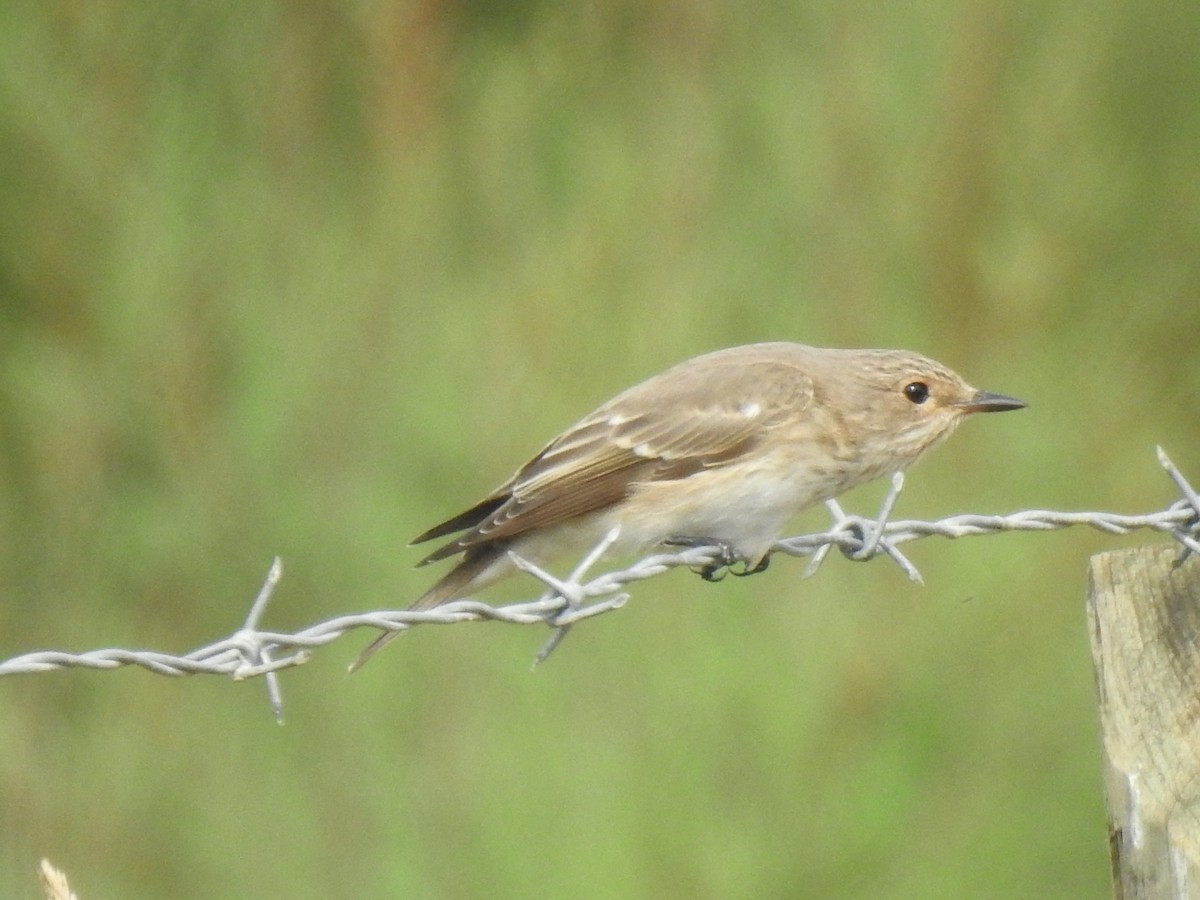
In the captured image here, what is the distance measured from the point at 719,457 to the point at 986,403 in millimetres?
768

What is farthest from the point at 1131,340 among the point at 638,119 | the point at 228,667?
the point at 228,667

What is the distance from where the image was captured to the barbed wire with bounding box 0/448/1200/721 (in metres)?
2.68

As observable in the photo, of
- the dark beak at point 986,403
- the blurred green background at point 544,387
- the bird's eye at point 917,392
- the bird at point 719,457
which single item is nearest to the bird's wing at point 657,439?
the bird at point 719,457

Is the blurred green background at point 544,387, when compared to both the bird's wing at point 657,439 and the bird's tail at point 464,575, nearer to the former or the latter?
the bird's tail at point 464,575

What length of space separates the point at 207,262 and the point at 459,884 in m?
2.87

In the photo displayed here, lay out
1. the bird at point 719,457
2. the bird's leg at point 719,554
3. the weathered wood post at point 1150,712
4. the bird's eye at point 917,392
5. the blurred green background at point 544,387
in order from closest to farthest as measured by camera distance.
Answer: the weathered wood post at point 1150,712 → the bird's leg at point 719,554 → the bird at point 719,457 → the bird's eye at point 917,392 → the blurred green background at point 544,387

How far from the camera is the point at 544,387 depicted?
6758 millimetres

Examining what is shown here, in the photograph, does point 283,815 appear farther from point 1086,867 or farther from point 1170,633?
point 1170,633

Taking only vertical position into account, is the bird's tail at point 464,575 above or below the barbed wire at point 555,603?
above

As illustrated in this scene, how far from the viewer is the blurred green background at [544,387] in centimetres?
603

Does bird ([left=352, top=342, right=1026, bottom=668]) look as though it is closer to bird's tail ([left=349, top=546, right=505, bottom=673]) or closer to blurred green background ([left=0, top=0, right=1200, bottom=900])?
bird's tail ([left=349, top=546, right=505, bottom=673])

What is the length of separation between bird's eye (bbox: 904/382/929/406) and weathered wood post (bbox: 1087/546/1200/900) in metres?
2.02

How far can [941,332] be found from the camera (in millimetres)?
7531

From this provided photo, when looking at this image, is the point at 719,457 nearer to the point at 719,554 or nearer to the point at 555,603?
the point at 719,554
